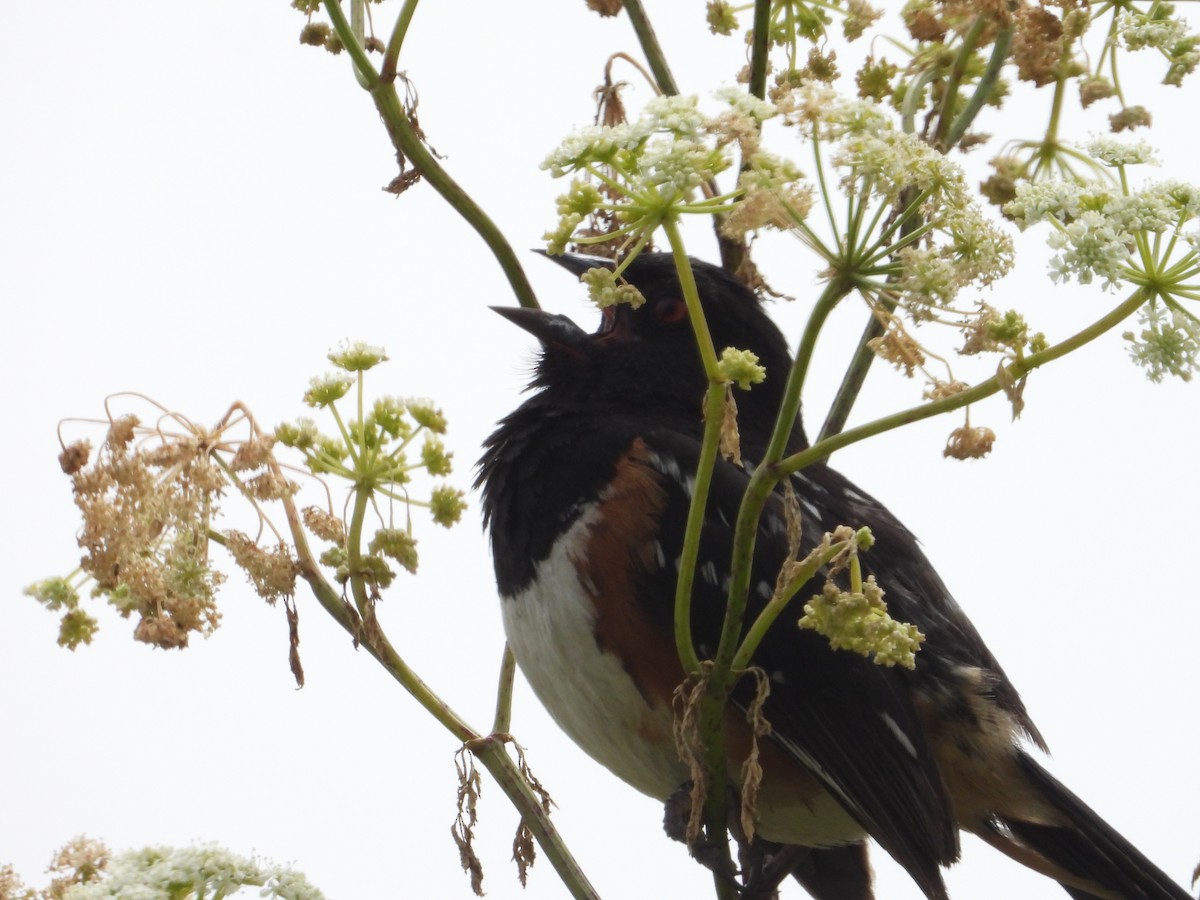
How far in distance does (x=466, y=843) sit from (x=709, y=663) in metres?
0.55

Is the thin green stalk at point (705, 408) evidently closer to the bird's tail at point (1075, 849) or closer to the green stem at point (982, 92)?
the green stem at point (982, 92)

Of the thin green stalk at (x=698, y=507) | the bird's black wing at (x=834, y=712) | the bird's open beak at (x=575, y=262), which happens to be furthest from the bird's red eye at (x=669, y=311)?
the thin green stalk at (x=698, y=507)

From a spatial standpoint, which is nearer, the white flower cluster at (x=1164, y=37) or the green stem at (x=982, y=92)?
the white flower cluster at (x=1164, y=37)

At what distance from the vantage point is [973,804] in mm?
2543

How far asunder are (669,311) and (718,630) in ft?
2.63

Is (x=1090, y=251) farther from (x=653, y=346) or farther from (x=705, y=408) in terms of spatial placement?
(x=653, y=346)

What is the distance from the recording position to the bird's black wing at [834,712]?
7.07 ft

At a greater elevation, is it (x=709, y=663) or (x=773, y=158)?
(x=773, y=158)

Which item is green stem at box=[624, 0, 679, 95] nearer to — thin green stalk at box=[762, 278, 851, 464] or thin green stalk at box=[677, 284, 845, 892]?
thin green stalk at box=[677, 284, 845, 892]

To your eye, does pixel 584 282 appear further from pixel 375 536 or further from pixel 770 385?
pixel 770 385

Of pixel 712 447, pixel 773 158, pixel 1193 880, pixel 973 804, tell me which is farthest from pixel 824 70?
pixel 973 804

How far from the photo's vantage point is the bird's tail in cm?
246

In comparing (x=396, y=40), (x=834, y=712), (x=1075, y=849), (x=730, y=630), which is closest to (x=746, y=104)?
(x=730, y=630)

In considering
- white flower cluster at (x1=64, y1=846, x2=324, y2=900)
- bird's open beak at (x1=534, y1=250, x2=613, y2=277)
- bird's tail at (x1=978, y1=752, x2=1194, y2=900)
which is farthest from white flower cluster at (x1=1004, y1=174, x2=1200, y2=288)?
bird's tail at (x1=978, y1=752, x2=1194, y2=900)
